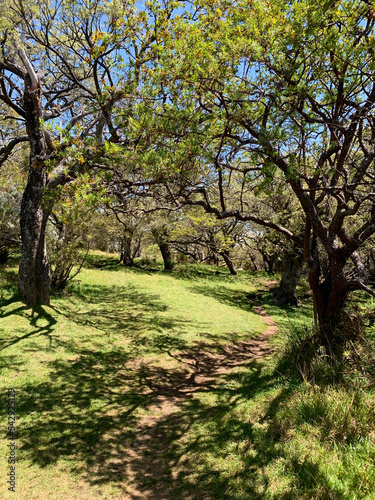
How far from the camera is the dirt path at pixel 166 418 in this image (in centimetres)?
385

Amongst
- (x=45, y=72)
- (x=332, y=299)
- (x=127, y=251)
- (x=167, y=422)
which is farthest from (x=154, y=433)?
(x=127, y=251)

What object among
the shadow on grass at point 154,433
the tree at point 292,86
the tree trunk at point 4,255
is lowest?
the shadow on grass at point 154,433

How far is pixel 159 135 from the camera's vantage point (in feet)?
21.8

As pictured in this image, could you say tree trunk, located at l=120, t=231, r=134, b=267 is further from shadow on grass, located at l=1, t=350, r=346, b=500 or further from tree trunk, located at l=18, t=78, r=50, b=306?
shadow on grass, located at l=1, t=350, r=346, b=500

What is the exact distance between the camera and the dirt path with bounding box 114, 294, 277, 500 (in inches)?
152

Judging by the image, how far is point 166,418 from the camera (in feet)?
17.9

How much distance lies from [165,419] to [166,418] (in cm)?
3

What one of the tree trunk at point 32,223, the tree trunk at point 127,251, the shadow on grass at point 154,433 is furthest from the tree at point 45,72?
the tree trunk at point 127,251

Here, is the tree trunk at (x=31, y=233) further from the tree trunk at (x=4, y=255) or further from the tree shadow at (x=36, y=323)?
the tree trunk at (x=4, y=255)

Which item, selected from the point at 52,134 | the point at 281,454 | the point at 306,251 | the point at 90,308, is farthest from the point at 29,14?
the point at 281,454

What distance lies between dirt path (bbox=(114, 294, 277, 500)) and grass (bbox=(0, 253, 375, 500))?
0.02 m

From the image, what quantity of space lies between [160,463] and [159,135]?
19.4 ft

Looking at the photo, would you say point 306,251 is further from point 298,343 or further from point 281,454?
point 281,454

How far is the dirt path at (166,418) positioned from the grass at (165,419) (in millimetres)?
21
